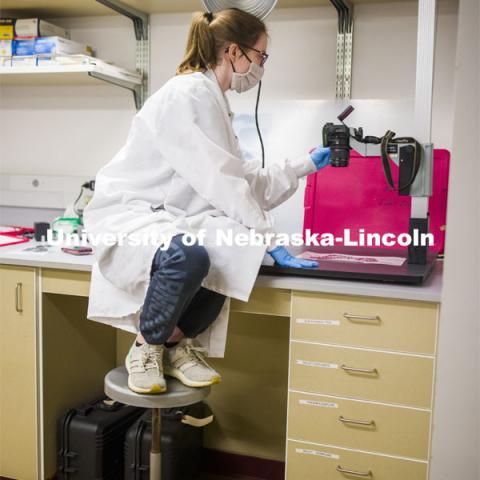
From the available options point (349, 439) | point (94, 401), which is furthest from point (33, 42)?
point (349, 439)

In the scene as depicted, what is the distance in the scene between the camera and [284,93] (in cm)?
220

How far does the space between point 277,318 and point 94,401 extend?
71 cm

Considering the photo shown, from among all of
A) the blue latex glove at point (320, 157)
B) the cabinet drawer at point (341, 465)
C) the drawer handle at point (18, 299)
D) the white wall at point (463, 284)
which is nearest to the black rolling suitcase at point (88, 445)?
the drawer handle at point (18, 299)

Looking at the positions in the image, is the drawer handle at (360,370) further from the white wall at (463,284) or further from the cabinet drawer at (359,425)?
the white wall at (463,284)

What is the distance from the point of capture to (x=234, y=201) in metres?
1.51

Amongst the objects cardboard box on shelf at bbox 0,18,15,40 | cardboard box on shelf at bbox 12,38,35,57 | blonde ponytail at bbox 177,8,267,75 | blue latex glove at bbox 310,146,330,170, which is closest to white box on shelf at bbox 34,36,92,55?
cardboard box on shelf at bbox 12,38,35,57

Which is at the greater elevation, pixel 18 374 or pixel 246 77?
pixel 246 77

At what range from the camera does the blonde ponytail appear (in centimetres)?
163

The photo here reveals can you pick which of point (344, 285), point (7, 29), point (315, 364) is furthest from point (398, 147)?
point (7, 29)

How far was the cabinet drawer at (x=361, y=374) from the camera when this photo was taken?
4.89ft

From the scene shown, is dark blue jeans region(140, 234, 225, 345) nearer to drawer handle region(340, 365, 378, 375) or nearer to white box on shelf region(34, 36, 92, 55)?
drawer handle region(340, 365, 378, 375)

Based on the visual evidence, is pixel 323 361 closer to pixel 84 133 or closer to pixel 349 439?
pixel 349 439

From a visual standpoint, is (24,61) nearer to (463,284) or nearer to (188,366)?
(188,366)

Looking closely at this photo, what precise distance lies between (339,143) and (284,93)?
610mm
